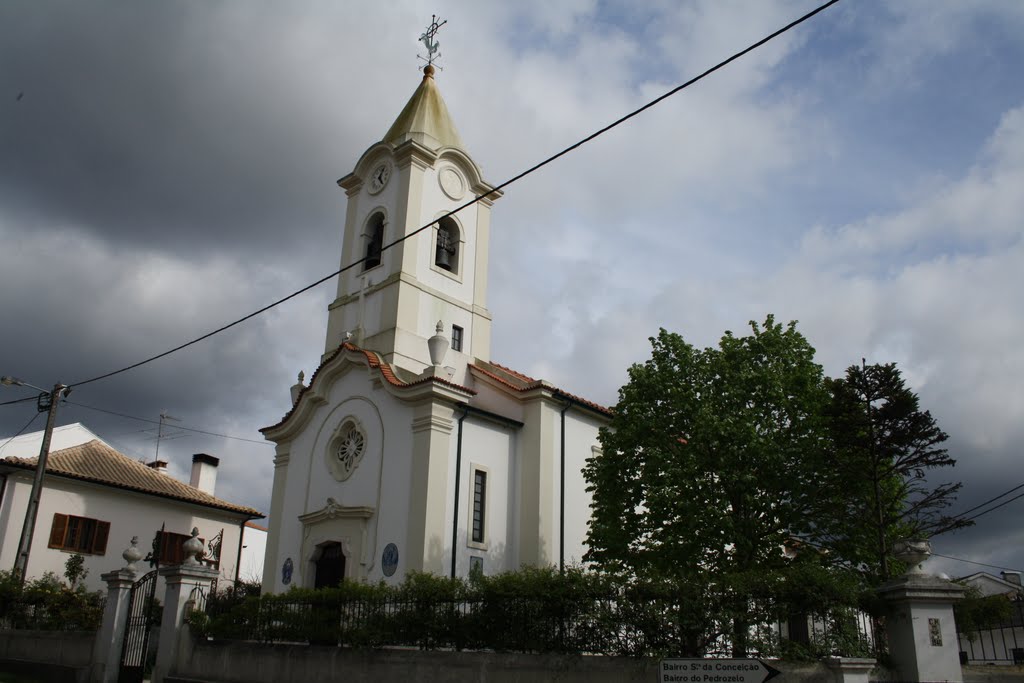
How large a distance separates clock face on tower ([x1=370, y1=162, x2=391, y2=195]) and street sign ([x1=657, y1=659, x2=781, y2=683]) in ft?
72.2

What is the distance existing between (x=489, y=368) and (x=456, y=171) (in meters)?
7.13

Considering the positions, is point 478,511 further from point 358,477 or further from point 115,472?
point 115,472

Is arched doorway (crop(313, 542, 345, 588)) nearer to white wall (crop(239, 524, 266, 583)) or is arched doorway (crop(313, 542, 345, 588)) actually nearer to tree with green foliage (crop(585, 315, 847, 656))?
tree with green foliage (crop(585, 315, 847, 656))

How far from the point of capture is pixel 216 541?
31.3 metres

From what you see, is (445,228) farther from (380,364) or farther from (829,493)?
(829,493)

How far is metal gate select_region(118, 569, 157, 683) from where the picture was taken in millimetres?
16859

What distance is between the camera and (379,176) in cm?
2825

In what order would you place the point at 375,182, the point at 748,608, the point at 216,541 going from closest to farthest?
1. the point at 748,608
2. the point at 375,182
3. the point at 216,541

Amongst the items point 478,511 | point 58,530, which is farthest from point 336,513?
point 58,530

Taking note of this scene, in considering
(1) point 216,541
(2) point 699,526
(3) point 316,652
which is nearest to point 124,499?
(1) point 216,541

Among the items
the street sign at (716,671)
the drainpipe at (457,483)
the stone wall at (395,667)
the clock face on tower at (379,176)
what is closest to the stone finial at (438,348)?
the drainpipe at (457,483)

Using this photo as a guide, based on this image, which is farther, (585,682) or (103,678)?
(103,678)

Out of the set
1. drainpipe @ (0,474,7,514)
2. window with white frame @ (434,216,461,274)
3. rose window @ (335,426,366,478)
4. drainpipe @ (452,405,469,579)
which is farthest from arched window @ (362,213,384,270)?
drainpipe @ (0,474,7,514)

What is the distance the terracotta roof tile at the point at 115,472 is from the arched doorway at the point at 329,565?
978cm
